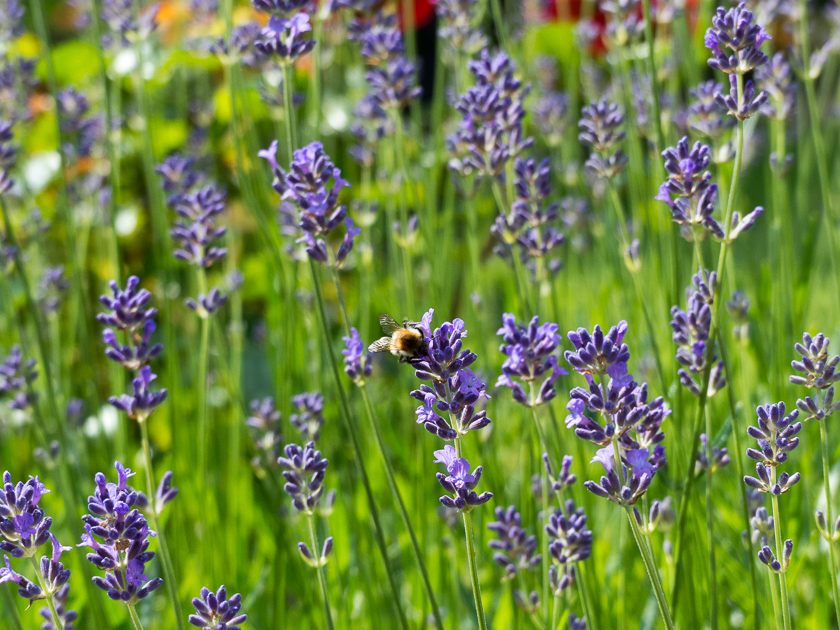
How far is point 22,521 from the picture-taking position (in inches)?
37.0

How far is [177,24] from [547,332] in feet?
11.5

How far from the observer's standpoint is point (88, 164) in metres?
3.63

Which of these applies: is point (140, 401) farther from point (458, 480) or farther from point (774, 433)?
point (774, 433)

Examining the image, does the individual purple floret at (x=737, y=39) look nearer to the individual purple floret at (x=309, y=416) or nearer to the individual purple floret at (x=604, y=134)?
the individual purple floret at (x=604, y=134)

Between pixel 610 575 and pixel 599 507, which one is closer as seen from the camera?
pixel 610 575

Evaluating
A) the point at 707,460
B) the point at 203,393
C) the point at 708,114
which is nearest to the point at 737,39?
the point at 707,460

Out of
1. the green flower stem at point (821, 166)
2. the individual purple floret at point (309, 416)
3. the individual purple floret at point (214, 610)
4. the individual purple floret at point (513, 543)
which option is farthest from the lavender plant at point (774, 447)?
the green flower stem at point (821, 166)

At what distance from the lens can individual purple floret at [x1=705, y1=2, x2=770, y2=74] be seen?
1.07 m

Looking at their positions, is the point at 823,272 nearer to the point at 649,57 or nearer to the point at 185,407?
the point at 649,57

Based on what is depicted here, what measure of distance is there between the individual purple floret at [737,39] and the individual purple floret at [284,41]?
1.94 ft

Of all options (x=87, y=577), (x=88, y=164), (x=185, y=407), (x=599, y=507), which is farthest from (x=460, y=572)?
(x=88, y=164)

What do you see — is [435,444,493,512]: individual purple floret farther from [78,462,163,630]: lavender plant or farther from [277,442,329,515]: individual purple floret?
[78,462,163,630]: lavender plant

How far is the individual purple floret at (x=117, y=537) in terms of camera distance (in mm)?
899

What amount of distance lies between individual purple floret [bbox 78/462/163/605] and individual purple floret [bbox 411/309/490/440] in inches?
13.6
